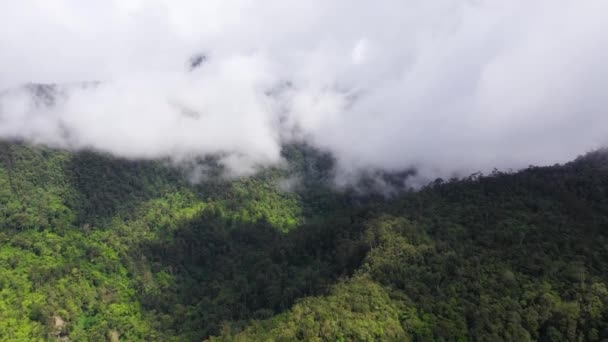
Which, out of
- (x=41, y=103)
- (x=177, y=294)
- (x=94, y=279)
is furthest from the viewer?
(x=41, y=103)

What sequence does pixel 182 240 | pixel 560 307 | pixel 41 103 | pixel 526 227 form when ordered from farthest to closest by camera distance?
pixel 41 103
pixel 182 240
pixel 526 227
pixel 560 307

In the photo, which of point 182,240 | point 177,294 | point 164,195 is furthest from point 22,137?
point 177,294

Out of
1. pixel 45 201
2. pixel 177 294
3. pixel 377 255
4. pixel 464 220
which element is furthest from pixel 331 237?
pixel 45 201

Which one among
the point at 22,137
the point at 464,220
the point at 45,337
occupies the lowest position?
the point at 45,337

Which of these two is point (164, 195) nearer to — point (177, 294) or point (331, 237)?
point (177, 294)

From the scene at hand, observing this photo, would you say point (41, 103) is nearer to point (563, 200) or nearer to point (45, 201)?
point (45, 201)

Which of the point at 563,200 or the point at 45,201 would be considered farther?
the point at 45,201

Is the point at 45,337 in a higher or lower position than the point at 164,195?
lower
